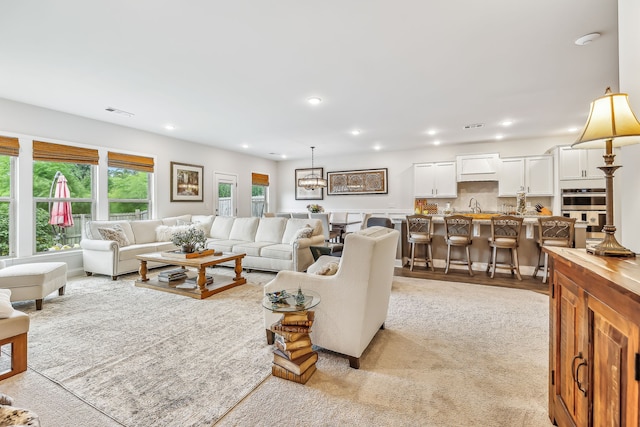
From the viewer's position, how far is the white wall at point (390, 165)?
6707 millimetres

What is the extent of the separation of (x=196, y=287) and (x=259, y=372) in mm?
2200

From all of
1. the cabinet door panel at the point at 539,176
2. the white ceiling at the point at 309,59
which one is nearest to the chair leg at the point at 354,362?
the white ceiling at the point at 309,59

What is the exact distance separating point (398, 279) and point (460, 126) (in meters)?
3.24

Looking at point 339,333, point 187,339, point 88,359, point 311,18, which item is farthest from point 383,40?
point 88,359

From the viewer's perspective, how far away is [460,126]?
5.56m

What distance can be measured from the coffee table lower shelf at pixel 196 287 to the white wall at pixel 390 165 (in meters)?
4.60

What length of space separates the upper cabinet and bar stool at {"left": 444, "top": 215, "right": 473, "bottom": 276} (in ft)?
7.93

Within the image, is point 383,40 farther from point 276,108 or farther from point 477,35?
point 276,108

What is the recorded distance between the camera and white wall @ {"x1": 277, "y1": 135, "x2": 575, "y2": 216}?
6707mm

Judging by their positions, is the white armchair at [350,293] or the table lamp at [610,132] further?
the white armchair at [350,293]

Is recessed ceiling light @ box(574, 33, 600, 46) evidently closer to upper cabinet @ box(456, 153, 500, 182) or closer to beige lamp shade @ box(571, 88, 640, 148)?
beige lamp shade @ box(571, 88, 640, 148)

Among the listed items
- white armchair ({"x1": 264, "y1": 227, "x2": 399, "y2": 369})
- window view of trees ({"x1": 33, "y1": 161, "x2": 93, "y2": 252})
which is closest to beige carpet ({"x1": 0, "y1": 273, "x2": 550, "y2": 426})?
white armchair ({"x1": 264, "y1": 227, "x2": 399, "y2": 369})

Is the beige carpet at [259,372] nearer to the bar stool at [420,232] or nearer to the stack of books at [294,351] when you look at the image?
the stack of books at [294,351]

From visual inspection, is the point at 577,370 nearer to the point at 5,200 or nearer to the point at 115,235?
the point at 115,235
